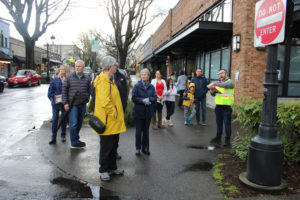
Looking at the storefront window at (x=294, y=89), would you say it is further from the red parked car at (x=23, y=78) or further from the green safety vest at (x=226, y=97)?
the red parked car at (x=23, y=78)

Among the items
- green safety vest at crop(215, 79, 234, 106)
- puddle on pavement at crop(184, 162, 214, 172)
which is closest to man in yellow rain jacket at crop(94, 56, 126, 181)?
puddle on pavement at crop(184, 162, 214, 172)

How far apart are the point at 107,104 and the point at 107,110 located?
99 mm

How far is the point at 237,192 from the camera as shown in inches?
145

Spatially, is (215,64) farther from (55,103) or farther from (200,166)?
(200,166)

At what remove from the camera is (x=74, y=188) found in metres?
3.87

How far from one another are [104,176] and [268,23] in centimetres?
338

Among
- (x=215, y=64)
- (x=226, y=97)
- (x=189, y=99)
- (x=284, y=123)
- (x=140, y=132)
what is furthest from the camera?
(x=215, y=64)

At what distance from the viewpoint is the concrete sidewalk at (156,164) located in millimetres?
3824

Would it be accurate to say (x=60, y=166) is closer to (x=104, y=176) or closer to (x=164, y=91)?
(x=104, y=176)

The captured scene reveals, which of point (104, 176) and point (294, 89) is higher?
point (294, 89)

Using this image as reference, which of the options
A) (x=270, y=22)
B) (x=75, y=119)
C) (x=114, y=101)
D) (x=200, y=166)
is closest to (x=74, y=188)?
(x=114, y=101)

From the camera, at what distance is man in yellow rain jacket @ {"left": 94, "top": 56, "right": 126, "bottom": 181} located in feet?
13.0

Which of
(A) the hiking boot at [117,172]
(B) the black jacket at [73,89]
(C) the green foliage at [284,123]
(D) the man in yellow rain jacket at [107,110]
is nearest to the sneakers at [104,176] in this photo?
(D) the man in yellow rain jacket at [107,110]

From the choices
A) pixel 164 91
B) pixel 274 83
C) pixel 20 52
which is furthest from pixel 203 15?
pixel 20 52
